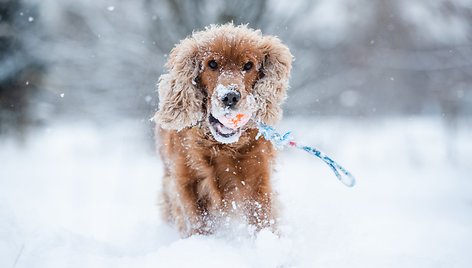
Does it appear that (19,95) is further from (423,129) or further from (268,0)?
(423,129)

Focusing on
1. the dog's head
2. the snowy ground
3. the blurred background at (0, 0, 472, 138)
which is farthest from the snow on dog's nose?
the blurred background at (0, 0, 472, 138)

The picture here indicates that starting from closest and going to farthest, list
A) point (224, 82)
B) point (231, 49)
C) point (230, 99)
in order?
point (230, 99) < point (224, 82) < point (231, 49)

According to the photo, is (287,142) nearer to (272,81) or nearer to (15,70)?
(272,81)

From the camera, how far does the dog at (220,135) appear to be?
3.40m

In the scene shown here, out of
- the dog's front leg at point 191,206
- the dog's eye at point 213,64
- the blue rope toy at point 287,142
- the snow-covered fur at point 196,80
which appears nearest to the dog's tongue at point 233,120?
the blue rope toy at point 287,142

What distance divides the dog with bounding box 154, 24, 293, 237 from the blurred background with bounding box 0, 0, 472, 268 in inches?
11.4

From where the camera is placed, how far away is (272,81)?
3.71 m

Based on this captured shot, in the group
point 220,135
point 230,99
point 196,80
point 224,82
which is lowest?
point 220,135

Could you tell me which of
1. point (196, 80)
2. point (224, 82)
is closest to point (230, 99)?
point (224, 82)

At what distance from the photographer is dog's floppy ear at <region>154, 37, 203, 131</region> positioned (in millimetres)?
3580

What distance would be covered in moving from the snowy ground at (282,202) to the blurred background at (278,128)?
0.08 ft

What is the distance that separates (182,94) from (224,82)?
599 mm

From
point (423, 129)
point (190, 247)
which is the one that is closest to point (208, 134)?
point (190, 247)

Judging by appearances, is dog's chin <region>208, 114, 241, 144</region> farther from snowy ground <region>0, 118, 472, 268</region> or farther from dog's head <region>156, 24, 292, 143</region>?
snowy ground <region>0, 118, 472, 268</region>
